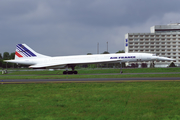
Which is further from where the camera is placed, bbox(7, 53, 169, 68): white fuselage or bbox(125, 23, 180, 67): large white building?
bbox(125, 23, 180, 67): large white building

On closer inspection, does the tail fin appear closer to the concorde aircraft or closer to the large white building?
the concorde aircraft

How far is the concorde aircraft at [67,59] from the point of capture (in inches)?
1479

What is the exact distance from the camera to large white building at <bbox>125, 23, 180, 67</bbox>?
108 m

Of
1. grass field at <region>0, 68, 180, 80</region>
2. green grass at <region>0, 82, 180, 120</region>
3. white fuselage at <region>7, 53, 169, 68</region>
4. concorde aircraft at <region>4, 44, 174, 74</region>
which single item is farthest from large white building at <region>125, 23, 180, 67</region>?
green grass at <region>0, 82, 180, 120</region>

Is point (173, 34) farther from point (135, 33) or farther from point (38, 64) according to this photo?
point (38, 64)

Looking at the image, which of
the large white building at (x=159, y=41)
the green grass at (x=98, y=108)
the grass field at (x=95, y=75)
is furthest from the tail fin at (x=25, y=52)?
the large white building at (x=159, y=41)

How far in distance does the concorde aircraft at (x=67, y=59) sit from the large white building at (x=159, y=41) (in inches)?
2772

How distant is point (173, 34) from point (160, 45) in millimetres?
8738

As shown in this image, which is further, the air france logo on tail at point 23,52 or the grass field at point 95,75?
the air france logo on tail at point 23,52

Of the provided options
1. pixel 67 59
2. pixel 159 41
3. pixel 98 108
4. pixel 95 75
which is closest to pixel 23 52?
pixel 67 59

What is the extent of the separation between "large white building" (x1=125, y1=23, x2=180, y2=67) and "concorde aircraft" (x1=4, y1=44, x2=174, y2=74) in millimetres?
70411

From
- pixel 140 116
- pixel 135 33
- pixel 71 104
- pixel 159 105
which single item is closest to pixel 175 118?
pixel 140 116

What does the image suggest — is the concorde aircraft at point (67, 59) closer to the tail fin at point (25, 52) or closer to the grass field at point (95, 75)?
the tail fin at point (25, 52)

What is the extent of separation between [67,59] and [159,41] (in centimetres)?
8180
